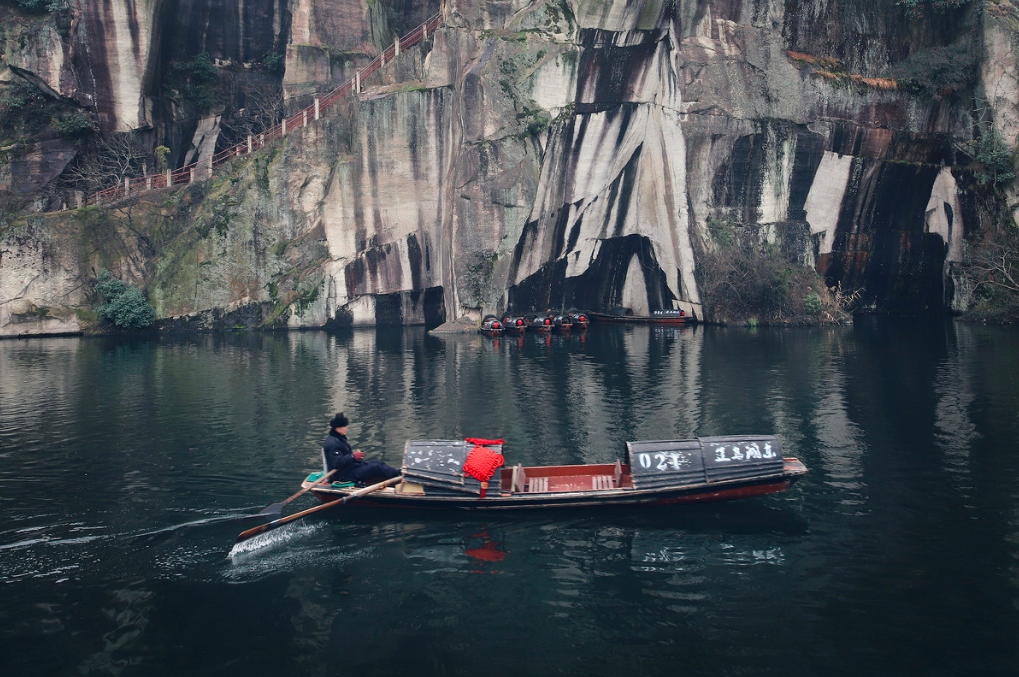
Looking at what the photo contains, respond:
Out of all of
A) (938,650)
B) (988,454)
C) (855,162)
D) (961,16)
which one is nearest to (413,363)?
(988,454)

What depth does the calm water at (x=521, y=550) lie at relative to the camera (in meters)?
8.93

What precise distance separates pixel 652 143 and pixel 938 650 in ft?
139

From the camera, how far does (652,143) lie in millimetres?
47500

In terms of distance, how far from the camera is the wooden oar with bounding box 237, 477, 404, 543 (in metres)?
12.1

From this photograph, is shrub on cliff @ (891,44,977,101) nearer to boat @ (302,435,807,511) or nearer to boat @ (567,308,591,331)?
boat @ (567,308,591,331)

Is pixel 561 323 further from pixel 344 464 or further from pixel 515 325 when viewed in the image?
pixel 344 464

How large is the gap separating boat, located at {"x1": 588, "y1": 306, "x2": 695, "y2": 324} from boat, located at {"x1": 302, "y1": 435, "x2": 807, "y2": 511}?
36433mm

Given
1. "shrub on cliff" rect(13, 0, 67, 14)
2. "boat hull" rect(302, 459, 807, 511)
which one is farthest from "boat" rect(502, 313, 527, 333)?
"shrub on cliff" rect(13, 0, 67, 14)

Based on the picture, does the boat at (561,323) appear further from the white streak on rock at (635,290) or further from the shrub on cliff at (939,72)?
the shrub on cliff at (939,72)

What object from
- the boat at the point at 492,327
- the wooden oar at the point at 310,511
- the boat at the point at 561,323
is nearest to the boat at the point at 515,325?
the boat at the point at 492,327

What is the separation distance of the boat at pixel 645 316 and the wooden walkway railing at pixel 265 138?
23605mm

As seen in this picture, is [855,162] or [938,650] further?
[855,162]

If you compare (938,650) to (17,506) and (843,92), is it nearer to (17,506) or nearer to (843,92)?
(17,506)

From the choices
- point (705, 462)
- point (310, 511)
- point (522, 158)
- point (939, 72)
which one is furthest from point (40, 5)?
point (939, 72)
